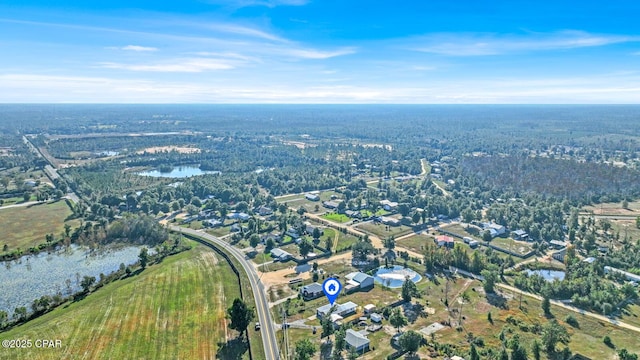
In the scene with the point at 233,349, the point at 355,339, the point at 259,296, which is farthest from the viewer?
the point at 259,296

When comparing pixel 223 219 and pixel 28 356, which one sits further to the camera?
pixel 223 219

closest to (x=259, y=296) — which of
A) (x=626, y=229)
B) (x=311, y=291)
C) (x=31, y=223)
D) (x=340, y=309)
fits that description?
(x=311, y=291)

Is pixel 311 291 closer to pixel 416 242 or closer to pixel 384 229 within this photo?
pixel 416 242

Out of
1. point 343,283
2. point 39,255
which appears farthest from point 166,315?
point 39,255

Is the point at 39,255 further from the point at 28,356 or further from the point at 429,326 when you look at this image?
the point at 429,326

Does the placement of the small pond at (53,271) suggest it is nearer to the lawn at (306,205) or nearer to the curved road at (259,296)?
the curved road at (259,296)

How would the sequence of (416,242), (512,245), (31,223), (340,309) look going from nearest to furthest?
(340,309)
(512,245)
(416,242)
(31,223)

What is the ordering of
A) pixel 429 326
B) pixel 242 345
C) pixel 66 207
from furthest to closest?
pixel 66 207, pixel 429 326, pixel 242 345

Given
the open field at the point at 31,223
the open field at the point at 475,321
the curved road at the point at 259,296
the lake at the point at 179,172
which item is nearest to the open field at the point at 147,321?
the curved road at the point at 259,296
